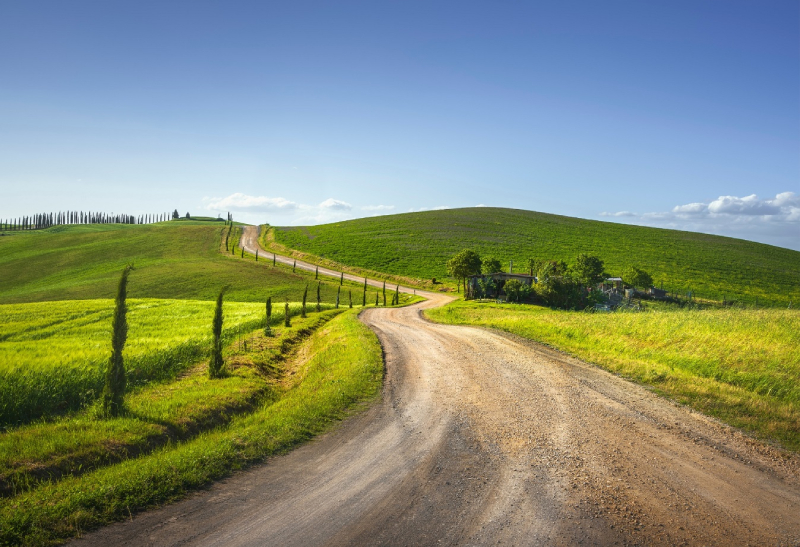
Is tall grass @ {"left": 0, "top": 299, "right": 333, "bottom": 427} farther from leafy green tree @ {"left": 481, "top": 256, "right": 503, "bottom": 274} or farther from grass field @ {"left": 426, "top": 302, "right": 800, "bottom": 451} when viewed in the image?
leafy green tree @ {"left": 481, "top": 256, "right": 503, "bottom": 274}

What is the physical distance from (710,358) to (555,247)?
86.8 meters

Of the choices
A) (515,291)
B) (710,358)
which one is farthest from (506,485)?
(515,291)

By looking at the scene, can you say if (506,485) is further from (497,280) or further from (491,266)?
(491,266)

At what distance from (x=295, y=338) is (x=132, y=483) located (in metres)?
17.8

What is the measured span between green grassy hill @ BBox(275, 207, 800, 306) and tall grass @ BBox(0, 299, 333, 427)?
52585 mm

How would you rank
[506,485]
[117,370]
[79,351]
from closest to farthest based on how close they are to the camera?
[506,485]
[117,370]
[79,351]

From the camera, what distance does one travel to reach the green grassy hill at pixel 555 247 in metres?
80.4

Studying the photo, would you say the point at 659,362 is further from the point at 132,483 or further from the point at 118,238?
the point at 118,238

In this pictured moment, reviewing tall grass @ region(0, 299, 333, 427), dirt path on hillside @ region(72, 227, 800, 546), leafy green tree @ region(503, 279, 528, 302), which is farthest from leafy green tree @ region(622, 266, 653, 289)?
dirt path on hillside @ region(72, 227, 800, 546)

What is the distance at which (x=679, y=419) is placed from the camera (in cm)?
1027

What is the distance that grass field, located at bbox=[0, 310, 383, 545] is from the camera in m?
5.89

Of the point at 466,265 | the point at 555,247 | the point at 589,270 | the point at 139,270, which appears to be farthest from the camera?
the point at 555,247

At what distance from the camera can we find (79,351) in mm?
16188

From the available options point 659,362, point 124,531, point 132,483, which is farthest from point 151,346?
point 659,362
